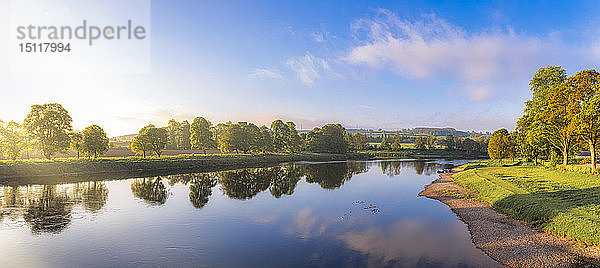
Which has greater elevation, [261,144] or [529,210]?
[261,144]

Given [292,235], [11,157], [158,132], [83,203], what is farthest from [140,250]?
[158,132]

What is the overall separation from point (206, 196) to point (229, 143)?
61.6 m

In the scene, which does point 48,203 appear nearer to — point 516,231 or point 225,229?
point 225,229

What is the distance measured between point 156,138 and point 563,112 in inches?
3597

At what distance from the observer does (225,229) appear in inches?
1042

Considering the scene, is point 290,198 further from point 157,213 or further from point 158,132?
point 158,132

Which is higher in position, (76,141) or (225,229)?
(76,141)

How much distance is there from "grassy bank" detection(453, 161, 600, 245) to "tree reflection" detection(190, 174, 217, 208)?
3365 centimetres

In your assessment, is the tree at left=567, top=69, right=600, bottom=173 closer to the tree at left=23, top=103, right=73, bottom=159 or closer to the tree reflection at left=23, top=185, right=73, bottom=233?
the tree reflection at left=23, top=185, right=73, bottom=233

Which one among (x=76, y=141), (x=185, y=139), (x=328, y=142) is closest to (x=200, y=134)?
(x=185, y=139)

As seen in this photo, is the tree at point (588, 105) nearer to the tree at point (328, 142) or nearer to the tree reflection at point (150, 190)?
the tree reflection at point (150, 190)

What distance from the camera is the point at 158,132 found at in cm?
8588

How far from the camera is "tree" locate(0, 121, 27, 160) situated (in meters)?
59.1

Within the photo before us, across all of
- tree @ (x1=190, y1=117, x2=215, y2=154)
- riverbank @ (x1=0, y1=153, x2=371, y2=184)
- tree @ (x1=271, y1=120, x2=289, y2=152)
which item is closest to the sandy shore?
riverbank @ (x1=0, y1=153, x2=371, y2=184)
